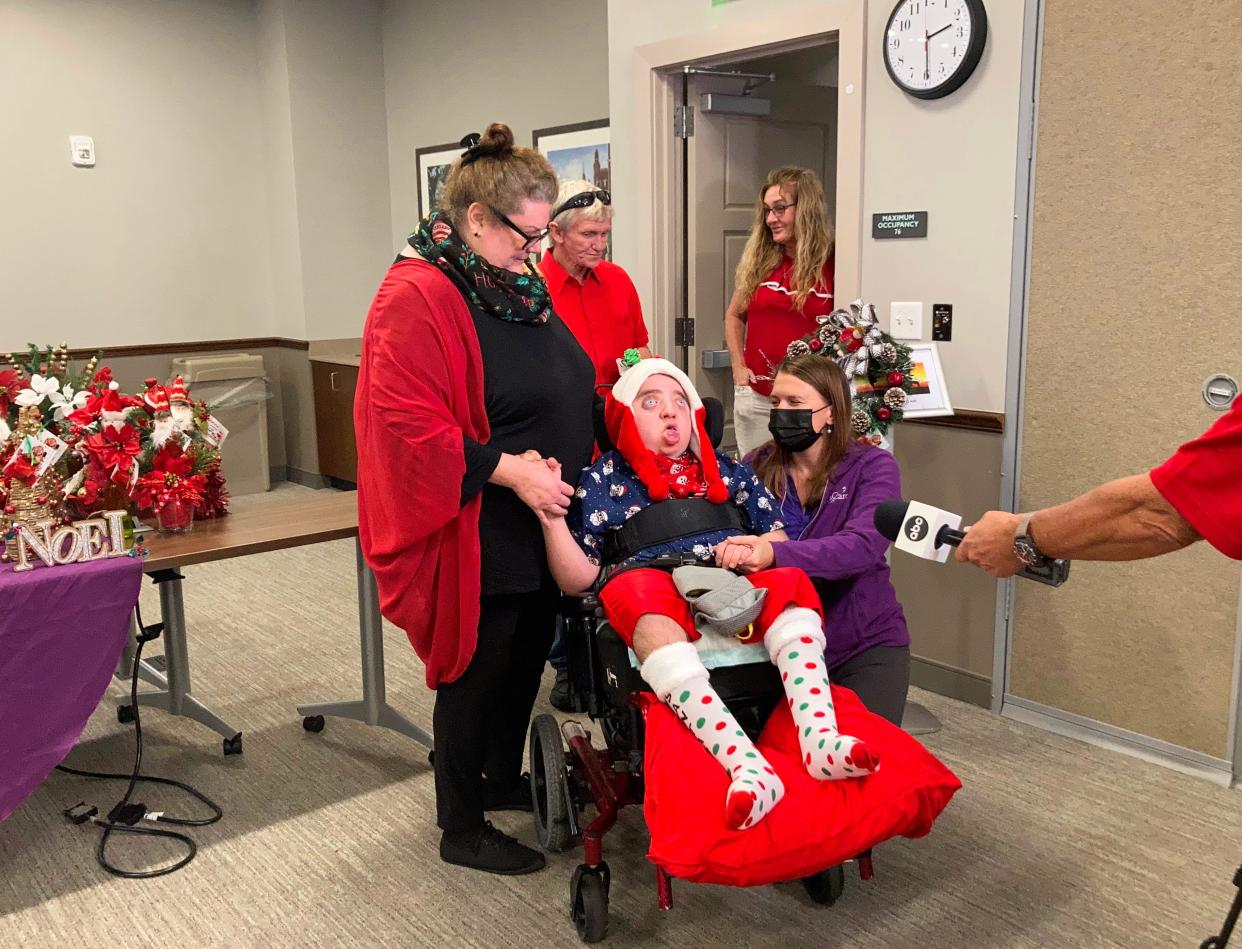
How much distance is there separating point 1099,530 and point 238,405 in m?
5.72

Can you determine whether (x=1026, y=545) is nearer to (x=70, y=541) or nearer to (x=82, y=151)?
(x=70, y=541)

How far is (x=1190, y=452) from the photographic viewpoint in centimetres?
154

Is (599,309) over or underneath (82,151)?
underneath

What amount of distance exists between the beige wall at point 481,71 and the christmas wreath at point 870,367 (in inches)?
106

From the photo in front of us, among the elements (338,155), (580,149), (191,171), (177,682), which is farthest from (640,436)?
(191,171)

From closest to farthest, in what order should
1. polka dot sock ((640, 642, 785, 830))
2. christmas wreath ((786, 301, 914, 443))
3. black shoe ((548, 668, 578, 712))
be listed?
polka dot sock ((640, 642, 785, 830))
christmas wreath ((786, 301, 914, 443))
black shoe ((548, 668, 578, 712))

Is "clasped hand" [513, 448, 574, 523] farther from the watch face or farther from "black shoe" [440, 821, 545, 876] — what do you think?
the watch face

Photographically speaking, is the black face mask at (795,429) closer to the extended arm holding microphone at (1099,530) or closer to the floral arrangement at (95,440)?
the extended arm holding microphone at (1099,530)

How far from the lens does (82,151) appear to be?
6035mm

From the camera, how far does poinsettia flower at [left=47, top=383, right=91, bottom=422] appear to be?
2.67 m

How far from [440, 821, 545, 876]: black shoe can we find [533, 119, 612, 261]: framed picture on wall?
10.8ft

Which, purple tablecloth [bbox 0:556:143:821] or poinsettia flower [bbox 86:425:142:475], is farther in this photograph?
poinsettia flower [bbox 86:425:142:475]

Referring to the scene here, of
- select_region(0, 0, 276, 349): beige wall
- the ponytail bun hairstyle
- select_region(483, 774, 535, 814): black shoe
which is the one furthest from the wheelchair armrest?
select_region(0, 0, 276, 349): beige wall

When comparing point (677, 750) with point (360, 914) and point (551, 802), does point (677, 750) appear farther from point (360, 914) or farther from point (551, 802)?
point (360, 914)
